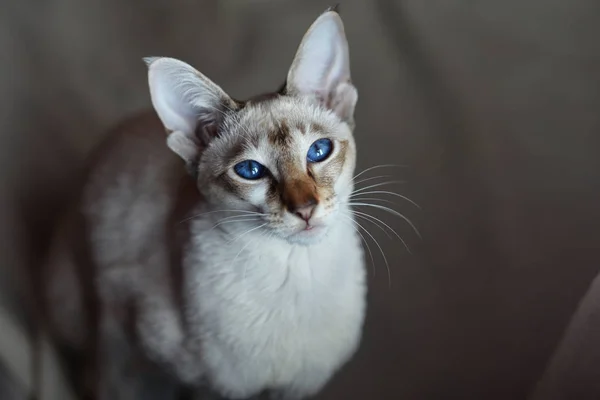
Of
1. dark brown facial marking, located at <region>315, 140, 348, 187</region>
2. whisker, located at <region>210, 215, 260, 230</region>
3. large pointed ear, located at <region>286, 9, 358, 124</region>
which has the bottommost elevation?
whisker, located at <region>210, 215, 260, 230</region>

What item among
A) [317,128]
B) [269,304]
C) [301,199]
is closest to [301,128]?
[317,128]

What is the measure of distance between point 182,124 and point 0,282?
0.57 m

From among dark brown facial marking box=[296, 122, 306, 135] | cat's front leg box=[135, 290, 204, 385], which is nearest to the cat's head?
dark brown facial marking box=[296, 122, 306, 135]

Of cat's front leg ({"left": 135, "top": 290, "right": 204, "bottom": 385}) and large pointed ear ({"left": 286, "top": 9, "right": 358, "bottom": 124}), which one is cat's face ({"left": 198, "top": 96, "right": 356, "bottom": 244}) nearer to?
large pointed ear ({"left": 286, "top": 9, "right": 358, "bottom": 124})

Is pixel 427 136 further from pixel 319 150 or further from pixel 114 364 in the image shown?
pixel 114 364

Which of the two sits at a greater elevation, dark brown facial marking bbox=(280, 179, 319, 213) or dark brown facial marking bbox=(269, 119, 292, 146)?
dark brown facial marking bbox=(269, 119, 292, 146)

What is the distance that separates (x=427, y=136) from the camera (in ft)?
5.29

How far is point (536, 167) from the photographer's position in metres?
1.51

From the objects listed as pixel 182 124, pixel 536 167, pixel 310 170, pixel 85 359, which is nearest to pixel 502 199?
pixel 536 167

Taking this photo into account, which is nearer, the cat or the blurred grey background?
the cat

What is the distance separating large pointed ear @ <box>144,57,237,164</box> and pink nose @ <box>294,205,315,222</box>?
220 mm

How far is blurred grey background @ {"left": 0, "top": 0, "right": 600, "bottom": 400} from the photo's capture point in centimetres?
137

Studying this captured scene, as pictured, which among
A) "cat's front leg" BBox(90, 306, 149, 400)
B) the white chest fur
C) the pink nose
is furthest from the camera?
"cat's front leg" BBox(90, 306, 149, 400)

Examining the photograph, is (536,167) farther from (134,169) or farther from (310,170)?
(134,169)
